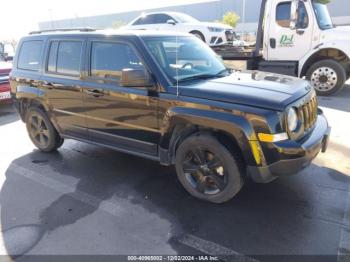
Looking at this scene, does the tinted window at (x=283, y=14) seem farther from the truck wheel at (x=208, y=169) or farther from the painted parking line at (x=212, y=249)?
the painted parking line at (x=212, y=249)

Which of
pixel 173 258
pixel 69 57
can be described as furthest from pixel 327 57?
pixel 173 258

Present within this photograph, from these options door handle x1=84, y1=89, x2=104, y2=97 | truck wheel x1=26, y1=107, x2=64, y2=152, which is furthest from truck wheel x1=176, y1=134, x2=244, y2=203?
truck wheel x1=26, y1=107, x2=64, y2=152

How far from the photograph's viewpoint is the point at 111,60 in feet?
12.9

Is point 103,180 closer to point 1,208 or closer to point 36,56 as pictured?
point 1,208

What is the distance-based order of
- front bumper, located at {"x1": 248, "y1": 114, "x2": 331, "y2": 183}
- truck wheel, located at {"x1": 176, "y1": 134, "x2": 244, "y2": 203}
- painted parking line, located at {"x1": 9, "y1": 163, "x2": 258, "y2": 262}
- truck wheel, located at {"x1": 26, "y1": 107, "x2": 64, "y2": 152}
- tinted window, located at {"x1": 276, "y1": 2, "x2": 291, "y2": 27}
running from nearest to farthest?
painted parking line, located at {"x1": 9, "y1": 163, "x2": 258, "y2": 262}
front bumper, located at {"x1": 248, "y1": 114, "x2": 331, "y2": 183}
truck wheel, located at {"x1": 176, "y1": 134, "x2": 244, "y2": 203}
truck wheel, located at {"x1": 26, "y1": 107, "x2": 64, "y2": 152}
tinted window, located at {"x1": 276, "y1": 2, "x2": 291, "y2": 27}

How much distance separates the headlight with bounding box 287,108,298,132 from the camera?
9.98 feet

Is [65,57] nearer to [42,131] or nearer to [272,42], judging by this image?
[42,131]

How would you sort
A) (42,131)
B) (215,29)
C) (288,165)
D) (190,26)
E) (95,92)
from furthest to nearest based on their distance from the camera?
1. (190,26)
2. (215,29)
3. (42,131)
4. (95,92)
5. (288,165)

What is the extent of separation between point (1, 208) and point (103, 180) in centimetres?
120

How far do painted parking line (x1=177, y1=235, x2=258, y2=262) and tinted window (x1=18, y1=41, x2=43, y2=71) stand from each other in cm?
350

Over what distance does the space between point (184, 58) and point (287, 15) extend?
18.5ft

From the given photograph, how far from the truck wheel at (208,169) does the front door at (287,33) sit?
6298mm

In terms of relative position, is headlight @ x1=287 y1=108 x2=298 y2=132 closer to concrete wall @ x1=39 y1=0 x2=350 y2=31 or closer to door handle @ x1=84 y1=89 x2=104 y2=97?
door handle @ x1=84 y1=89 x2=104 y2=97

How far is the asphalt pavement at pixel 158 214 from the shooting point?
9.36 feet
